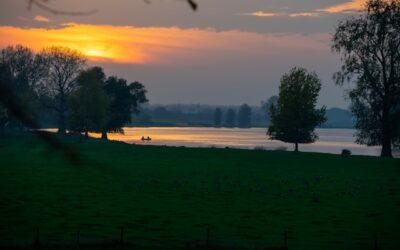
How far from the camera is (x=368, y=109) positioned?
6216cm

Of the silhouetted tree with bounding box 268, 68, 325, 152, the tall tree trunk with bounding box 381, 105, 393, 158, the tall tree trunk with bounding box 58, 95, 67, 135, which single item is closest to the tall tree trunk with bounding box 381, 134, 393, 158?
the tall tree trunk with bounding box 381, 105, 393, 158

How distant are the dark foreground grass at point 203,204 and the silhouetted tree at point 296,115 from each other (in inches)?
708

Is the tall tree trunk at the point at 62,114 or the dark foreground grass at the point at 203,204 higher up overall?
the tall tree trunk at the point at 62,114

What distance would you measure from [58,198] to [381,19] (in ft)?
146

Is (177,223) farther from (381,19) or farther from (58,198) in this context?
(381,19)

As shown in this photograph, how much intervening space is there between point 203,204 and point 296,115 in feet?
140

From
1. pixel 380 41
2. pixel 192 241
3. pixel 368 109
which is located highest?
pixel 380 41

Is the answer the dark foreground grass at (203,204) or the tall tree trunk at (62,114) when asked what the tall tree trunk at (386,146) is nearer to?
the dark foreground grass at (203,204)

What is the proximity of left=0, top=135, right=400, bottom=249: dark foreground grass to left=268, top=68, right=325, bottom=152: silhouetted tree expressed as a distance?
18.0m

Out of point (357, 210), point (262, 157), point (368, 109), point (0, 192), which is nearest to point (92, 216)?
point (0, 192)

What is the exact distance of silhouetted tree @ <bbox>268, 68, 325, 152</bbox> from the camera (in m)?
70.7

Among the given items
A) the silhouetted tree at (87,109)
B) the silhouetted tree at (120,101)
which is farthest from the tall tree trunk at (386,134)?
the silhouetted tree at (120,101)

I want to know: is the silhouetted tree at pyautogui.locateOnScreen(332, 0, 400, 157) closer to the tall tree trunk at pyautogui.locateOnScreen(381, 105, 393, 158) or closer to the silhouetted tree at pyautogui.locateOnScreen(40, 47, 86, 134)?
the tall tree trunk at pyautogui.locateOnScreen(381, 105, 393, 158)

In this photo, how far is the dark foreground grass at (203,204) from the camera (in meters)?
22.2
